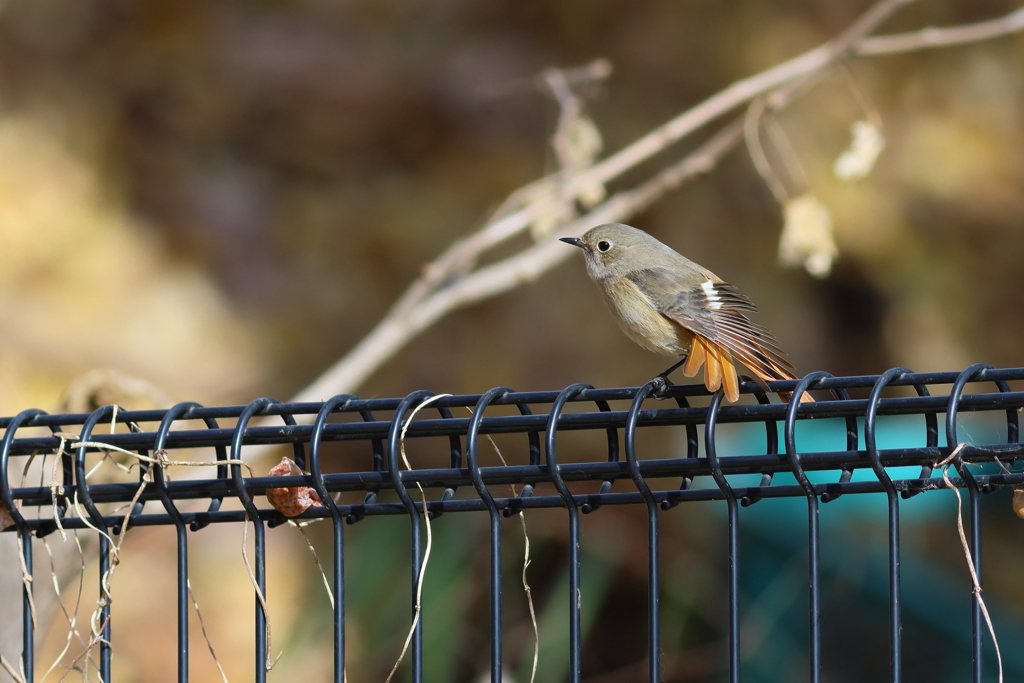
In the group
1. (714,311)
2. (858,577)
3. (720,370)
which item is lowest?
(720,370)

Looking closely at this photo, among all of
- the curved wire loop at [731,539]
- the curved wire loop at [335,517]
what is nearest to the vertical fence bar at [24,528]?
the curved wire loop at [335,517]

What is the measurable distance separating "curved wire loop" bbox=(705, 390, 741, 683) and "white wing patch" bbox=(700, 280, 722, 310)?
65 centimetres

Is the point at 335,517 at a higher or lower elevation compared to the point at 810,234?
lower

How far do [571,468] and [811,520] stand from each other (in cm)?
28

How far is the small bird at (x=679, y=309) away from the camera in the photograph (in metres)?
1.61

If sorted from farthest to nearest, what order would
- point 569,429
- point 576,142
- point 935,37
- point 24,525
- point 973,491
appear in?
point 576,142 < point 935,37 < point 24,525 < point 569,429 < point 973,491

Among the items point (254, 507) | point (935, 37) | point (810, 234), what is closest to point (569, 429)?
point (254, 507)

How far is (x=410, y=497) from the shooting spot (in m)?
1.29

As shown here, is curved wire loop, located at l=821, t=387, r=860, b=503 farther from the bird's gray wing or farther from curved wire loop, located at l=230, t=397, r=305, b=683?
curved wire loop, located at l=230, t=397, r=305, b=683

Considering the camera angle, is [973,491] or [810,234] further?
[810,234]

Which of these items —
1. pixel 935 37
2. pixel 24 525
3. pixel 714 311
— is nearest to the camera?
pixel 24 525

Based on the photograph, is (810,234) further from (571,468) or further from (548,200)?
(571,468)

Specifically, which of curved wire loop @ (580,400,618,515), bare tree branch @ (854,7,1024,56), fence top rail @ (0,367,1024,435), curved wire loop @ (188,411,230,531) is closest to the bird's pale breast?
fence top rail @ (0,367,1024,435)

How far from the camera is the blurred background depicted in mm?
4754
